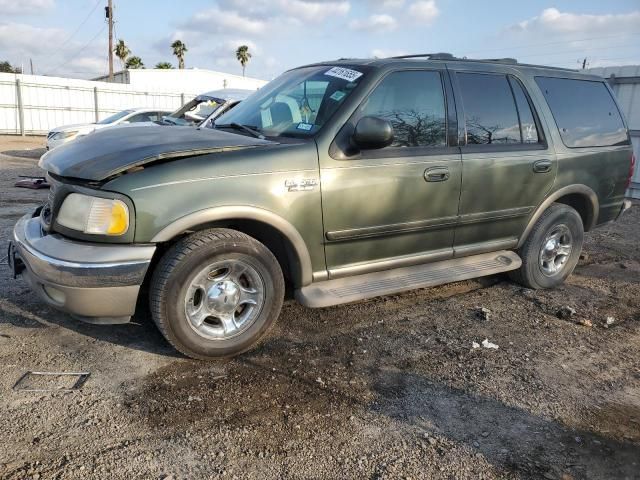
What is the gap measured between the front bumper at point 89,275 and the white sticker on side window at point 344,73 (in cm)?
182

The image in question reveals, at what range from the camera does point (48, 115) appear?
23.8 m

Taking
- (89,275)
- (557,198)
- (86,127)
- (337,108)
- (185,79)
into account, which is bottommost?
(89,275)

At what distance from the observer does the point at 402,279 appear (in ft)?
12.8

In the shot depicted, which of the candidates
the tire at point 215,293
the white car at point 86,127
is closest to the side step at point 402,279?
the tire at point 215,293

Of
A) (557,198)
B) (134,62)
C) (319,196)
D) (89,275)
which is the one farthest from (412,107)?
(134,62)

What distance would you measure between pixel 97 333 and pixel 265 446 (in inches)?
65.9

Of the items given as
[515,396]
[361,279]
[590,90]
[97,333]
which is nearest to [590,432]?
[515,396]

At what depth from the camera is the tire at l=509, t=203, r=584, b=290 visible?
15.3 ft

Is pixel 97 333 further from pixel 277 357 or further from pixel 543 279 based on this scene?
pixel 543 279

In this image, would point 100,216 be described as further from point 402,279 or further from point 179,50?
point 179,50

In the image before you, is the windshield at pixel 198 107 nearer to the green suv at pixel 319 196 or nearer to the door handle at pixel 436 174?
the green suv at pixel 319 196

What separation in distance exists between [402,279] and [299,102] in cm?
151

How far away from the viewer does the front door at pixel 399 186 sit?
11.5 ft

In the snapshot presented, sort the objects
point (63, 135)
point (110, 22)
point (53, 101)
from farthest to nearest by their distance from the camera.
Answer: point (110, 22) < point (53, 101) < point (63, 135)
